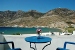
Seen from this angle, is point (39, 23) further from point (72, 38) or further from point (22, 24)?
point (72, 38)

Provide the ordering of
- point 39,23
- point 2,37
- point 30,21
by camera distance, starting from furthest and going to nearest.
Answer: point 30,21 → point 39,23 → point 2,37

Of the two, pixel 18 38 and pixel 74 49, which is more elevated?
pixel 18 38

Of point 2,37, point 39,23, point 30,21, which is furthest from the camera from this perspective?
point 30,21

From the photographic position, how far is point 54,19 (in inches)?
3536

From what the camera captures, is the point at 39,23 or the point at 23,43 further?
the point at 39,23

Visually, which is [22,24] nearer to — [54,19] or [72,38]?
[54,19]

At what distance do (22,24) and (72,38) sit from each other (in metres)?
93.3

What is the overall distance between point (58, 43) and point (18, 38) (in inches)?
42.3

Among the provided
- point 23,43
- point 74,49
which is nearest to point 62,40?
point 74,49

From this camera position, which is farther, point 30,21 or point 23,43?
point 30,21

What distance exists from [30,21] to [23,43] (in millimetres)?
91037

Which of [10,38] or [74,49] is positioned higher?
[10,38]

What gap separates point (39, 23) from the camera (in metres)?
89.1

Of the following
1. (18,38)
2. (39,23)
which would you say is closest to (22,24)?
(39,23)
